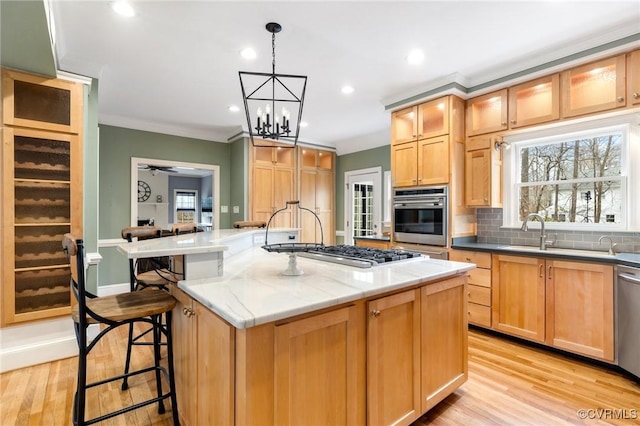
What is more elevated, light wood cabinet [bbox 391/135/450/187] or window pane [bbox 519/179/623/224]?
light wood cabinet [bbox 391/135/450/187]

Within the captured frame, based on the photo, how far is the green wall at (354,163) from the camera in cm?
566

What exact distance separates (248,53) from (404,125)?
2.06 m

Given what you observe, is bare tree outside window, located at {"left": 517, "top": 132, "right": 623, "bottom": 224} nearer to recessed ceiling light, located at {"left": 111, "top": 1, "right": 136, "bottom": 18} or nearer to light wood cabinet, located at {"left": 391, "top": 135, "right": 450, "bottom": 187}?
light wood cabinet, located at {"left": 391, "top": 135, "right": 450, "bottom": 187}

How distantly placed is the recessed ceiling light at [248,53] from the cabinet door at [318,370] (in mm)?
2421

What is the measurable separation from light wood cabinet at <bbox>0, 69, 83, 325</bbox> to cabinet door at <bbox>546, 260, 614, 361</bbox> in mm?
4198

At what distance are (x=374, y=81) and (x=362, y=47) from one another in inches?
29.3

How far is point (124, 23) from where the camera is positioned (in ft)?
7.76

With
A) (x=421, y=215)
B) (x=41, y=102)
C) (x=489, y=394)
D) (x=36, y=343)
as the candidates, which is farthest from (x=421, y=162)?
(x=36, y=343)

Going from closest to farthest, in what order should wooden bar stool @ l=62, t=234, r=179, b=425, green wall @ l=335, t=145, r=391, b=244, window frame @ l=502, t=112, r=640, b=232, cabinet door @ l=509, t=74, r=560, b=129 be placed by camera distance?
wooden bar stool @ l=62, t=234, r=179, b=425
window frame @ l=502, t=112, r=640, b=232
cabinet door @ l=509, t=74, r=560, b=129
green wall @ l=335, t=145, r=391, b=244

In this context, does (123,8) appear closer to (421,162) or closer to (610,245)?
(421,162)

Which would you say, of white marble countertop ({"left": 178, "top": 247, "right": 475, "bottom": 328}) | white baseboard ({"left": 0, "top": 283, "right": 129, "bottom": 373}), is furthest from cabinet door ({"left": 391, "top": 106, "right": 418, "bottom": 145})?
white baseboard ({"left": 0, "top": 283, "right": 129, "bottom": 373})

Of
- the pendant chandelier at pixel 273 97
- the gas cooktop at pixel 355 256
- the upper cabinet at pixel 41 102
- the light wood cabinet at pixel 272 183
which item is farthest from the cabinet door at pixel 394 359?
the light wood cabinet at pixel 272 183

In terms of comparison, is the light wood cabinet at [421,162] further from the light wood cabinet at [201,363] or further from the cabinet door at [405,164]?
the light wood cabinet at [201,363]

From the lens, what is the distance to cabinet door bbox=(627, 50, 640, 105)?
96.6 inches
